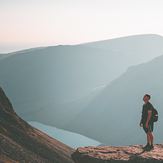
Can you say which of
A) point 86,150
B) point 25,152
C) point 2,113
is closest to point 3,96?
point 2,113

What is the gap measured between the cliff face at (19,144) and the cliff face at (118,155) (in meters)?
56.5

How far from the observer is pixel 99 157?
2223 cm

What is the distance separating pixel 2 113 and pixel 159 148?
102 m

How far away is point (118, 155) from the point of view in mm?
22547

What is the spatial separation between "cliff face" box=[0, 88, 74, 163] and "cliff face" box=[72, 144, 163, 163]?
185 ft

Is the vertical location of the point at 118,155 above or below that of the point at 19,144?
above

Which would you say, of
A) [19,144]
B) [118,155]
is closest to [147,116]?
[118,155]

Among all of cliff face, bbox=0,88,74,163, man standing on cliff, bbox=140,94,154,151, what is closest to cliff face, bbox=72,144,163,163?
man standing on cliff, bbox=140,94,154,151

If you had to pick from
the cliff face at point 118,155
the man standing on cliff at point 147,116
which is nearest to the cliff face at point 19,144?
the cliff face at point 118,155

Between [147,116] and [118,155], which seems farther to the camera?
[118,155]

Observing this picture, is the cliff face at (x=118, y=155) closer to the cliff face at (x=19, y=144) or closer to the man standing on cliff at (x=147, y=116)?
the man standing on cliff at (x=147, y=116)

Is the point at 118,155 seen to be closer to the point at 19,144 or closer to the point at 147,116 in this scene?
the point at 147,116

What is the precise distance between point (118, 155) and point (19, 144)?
8271 cm

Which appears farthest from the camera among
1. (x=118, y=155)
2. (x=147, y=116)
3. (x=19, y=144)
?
(x=19, y=144)
